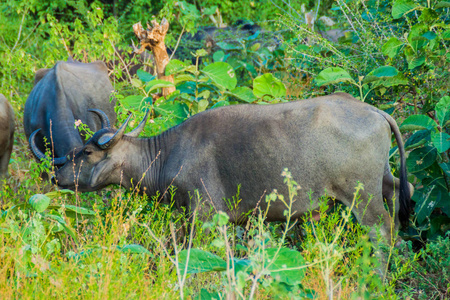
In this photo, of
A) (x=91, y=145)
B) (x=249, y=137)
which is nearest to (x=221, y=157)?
(x=249, y=137)

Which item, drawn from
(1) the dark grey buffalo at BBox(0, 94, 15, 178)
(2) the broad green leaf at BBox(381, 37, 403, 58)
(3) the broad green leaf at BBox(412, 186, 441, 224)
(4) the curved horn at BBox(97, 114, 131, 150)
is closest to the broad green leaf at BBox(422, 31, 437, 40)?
(2) the broad green leaf at BBox(381, 37, 403, 58)

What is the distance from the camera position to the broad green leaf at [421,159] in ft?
15.0

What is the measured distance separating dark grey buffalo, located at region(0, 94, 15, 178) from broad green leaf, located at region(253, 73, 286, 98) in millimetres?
3379

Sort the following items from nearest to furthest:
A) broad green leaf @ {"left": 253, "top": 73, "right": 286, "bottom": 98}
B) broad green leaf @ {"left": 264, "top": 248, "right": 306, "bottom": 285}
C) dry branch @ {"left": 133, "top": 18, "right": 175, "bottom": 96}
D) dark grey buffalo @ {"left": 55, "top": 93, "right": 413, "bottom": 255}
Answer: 1. broad green leaf @ {"left": 264, "top": 248, "right": 306, "bottom": 285}
2. dark grey buffalo @ {"left": 55, "top": 93, "right": 413, "bottom": 255}
3. broad green leaf @ {"left": 253, "top": 73, "right": 286, "bottom": 98}
4. dry branch @ {"left": 133, "top": 18, "right": 175, "bottom": 96}

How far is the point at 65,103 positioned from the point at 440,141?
185 inches

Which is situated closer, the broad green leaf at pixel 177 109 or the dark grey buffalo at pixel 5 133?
the broad green leaf at pixel 177 109

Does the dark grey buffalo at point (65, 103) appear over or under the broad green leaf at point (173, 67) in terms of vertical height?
under

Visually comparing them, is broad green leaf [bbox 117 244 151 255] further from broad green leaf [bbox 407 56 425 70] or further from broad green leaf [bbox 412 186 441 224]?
Result: broad green leaf [bbox 407 56 425 70]

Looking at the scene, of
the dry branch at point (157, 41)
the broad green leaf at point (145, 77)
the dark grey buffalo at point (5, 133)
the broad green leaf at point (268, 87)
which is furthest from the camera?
the dark grey buffalo at point (5, 133)

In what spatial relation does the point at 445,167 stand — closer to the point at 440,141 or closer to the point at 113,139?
the point at 440,141

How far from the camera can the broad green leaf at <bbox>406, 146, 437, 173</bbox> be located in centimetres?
459

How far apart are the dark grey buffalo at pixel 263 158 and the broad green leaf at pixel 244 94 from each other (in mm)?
1053

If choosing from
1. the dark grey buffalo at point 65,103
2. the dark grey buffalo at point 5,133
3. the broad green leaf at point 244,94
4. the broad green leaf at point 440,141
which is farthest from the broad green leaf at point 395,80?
the dark grey buffalo at point 5,133

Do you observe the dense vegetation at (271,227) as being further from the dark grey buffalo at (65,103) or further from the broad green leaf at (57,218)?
the dark grey buffalo at (65,103)
